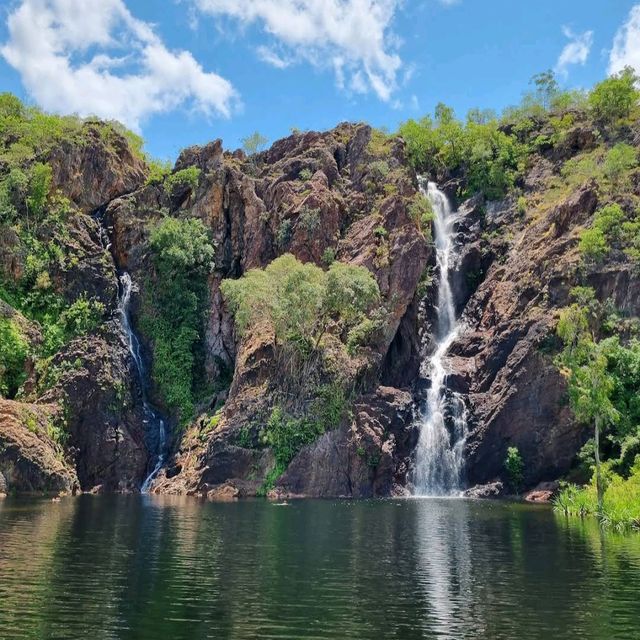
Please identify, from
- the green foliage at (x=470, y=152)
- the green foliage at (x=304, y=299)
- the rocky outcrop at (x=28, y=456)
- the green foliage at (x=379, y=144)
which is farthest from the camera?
the green foliage at (x=379, y=144)

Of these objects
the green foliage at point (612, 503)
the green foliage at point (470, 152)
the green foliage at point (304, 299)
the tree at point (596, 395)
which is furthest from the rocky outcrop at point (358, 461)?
the green foliage at point (470, 152)

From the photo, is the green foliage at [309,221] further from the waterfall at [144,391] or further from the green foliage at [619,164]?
the green foliage at [619,164]

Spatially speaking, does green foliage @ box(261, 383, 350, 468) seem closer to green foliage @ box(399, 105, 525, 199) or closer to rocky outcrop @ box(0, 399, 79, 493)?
rocky outcrop @ box(0, 399, 79, 493)

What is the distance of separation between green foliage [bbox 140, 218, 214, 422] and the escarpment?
223 mm

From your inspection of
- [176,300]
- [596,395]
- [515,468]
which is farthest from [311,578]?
[176,300]

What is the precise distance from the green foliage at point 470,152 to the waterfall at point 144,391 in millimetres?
39025

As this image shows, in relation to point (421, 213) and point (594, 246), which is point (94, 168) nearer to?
point (421, 213)

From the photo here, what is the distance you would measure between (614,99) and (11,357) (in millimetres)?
69943

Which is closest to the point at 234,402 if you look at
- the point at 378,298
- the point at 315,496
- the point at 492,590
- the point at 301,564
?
the point at 315,496

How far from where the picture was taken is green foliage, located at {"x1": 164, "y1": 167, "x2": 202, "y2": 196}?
266 feet

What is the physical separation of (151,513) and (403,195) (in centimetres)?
4804

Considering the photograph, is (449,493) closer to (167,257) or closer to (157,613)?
(167,257)

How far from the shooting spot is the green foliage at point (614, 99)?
80812 mm

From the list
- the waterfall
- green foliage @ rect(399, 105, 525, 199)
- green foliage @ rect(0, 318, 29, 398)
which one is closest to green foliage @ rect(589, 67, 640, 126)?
green foliage @ rect(399, 105, 525, 199)
